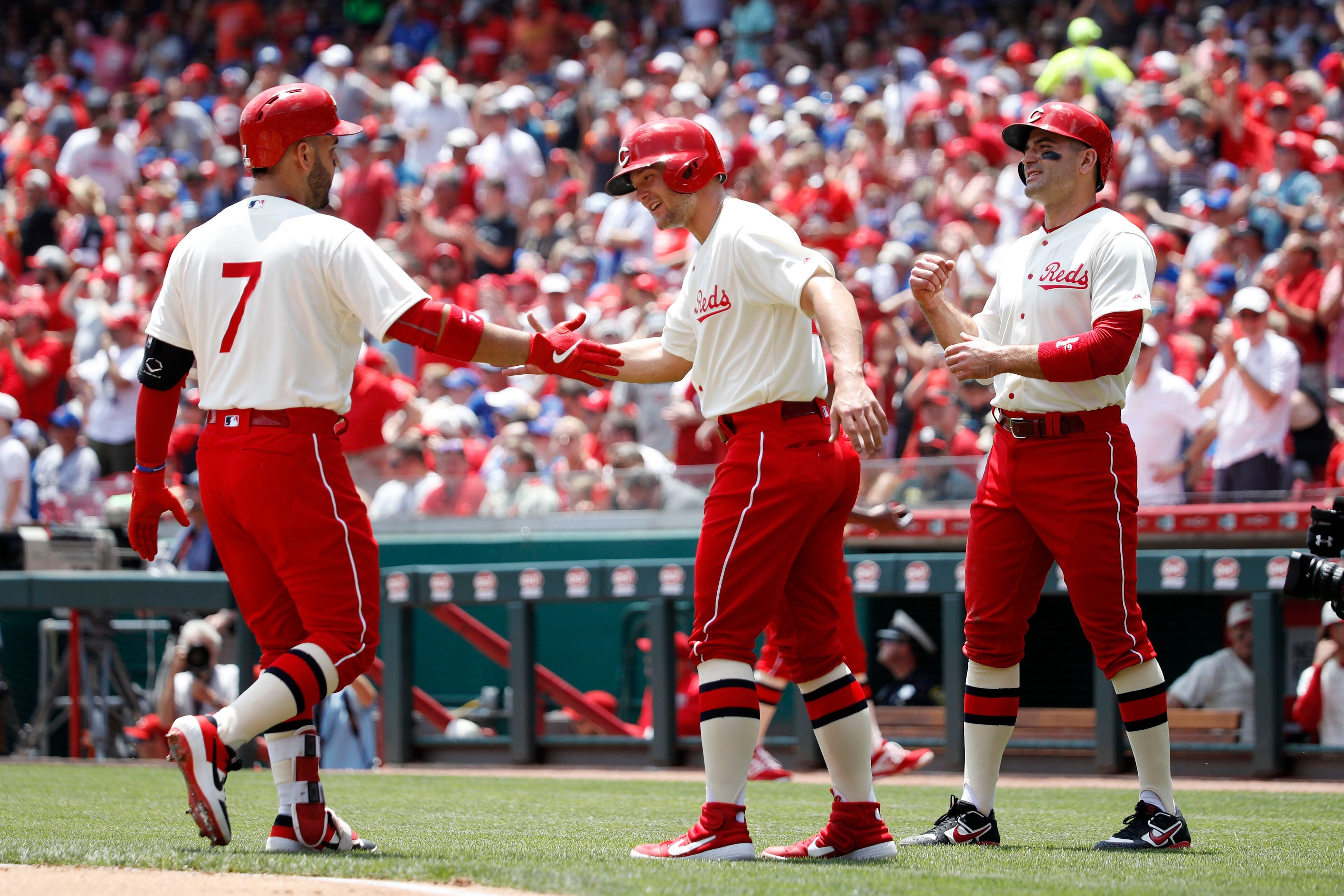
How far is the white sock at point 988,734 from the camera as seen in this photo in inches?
197

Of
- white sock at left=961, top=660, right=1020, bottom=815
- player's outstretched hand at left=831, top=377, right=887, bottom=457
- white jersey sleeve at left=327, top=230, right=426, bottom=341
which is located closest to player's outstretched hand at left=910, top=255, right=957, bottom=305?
player's outstretched hand at left=831, top=377, right=887, bottom=457

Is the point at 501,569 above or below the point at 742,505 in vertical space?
below

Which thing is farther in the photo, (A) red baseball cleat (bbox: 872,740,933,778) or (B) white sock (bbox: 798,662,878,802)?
(A) red baseball cleat (bbox: 872,740,933,778)

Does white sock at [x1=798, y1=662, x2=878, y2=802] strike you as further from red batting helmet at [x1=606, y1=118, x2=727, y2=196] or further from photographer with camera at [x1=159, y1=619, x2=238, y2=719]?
photographer with camera at [x1=159, y1=619, x2=238, y2=719]

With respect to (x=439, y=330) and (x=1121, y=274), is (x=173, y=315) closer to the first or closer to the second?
(x=439, y=330)

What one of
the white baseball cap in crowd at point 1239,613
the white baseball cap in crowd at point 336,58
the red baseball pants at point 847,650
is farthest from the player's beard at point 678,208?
the white baseball cap in crowd at point 336,58

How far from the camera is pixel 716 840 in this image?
4336 mm

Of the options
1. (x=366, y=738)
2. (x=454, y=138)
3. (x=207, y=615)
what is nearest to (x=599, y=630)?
(x=366, y=738)

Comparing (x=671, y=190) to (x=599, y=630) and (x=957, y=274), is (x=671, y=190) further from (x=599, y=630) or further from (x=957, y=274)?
(x=957, y=274)

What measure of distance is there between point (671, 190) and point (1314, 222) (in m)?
7.24

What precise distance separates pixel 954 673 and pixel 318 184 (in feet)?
15.0

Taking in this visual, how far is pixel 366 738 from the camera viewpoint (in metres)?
9.01

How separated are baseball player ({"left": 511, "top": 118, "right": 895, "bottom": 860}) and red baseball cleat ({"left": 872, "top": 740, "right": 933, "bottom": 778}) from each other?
10.7ft

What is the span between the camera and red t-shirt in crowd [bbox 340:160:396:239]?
1585 cm
